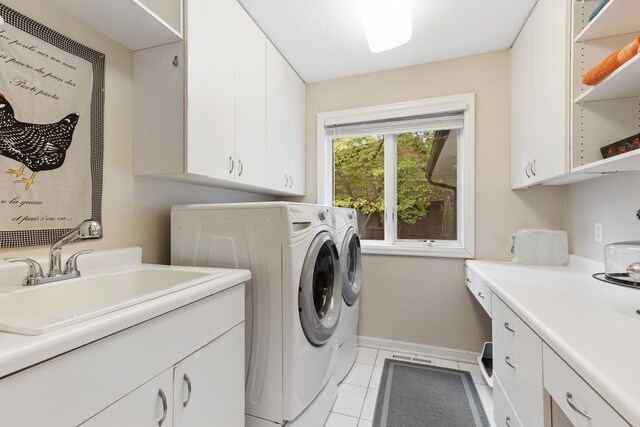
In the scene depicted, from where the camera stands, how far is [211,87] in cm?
144

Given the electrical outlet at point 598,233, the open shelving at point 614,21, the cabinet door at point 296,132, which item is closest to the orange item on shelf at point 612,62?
the open shelving at point 614,21

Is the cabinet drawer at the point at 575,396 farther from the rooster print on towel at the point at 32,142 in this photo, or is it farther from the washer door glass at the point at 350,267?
the rooster print on towel at the point at 32,142

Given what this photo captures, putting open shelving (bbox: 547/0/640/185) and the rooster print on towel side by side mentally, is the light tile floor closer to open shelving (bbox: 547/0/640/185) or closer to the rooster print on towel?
open shelving (bbox: 547/0/640/185)

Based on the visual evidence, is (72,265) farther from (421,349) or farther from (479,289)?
(421,349)

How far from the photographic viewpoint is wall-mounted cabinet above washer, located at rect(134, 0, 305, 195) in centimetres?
131

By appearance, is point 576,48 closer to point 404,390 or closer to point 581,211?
point 581,211

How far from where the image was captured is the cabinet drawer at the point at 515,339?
93cm

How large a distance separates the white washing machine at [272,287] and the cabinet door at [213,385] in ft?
0.45

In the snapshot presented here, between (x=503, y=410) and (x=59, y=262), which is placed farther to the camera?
(x=503, y=410)

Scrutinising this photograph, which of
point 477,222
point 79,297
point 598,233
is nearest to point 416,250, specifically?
point 477,222

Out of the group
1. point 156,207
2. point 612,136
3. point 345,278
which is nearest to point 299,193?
point 345,278

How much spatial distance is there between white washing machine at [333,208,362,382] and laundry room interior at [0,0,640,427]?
0.08 ft

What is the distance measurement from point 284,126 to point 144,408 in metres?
1.96

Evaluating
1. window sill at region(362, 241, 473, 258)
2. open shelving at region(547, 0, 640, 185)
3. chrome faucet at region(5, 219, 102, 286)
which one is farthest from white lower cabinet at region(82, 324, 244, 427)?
open shelving at region(547, 0, 640, 185)
